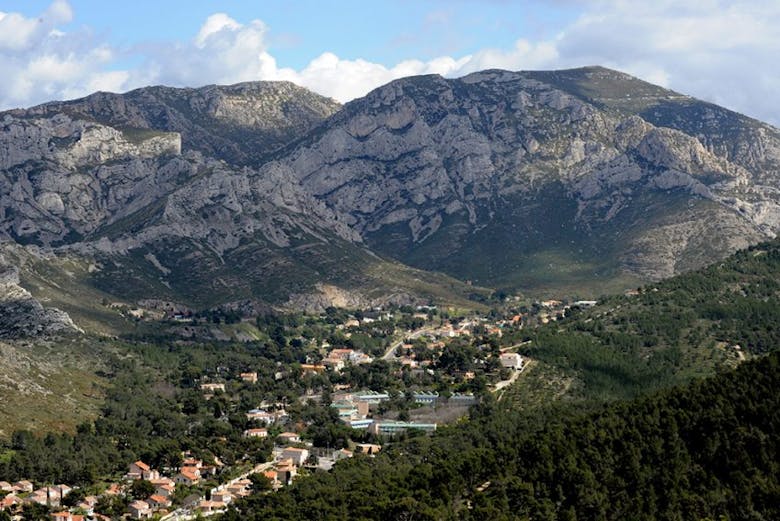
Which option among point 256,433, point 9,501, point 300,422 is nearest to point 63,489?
point 9,501

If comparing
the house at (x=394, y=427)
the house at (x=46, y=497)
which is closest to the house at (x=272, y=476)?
the house at (x=46, y=497)

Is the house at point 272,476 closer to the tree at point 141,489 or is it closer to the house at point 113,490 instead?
the tree at point 141,489

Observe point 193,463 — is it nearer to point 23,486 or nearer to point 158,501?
point 158,501

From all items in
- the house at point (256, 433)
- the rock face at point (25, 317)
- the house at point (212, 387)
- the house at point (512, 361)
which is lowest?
the house at point (256, 433)

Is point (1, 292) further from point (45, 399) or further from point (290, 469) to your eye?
point (290, 469)

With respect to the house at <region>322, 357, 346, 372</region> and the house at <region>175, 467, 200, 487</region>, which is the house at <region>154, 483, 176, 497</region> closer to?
the house at <region>175, 467, 200, 487</region>

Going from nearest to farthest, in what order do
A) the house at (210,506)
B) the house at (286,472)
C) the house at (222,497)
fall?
the house at (210,506)
the house at (222,497)
the house at (286,472)

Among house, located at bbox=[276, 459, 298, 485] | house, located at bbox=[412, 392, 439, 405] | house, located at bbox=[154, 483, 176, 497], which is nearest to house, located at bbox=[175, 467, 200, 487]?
house, located at bbox=[154, 483, 176, 497]
